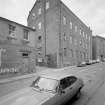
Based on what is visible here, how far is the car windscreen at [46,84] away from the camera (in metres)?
4.26

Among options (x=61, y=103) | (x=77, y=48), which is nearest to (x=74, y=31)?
(x=77, y=48)

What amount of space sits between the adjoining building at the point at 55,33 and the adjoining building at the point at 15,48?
8.30m

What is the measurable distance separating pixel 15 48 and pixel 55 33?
1192 centimetres

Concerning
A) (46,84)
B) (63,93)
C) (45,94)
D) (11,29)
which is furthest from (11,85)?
(11,29)

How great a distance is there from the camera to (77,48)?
29328 mm

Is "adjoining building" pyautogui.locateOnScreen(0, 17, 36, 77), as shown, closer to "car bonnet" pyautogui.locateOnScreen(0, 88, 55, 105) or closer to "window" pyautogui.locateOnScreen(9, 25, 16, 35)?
"window" pyautogui.locateOnScreen(9, 25, 16, 35)

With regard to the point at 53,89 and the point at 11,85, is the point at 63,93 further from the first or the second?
the point at 11,85

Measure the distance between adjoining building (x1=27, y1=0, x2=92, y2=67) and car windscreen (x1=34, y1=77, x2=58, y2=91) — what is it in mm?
16888

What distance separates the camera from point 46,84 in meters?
4.49

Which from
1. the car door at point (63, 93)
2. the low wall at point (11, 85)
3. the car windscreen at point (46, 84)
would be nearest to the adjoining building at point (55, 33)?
the low wall at point (11, 85)

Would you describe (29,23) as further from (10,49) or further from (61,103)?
(61,103)

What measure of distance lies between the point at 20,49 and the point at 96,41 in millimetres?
41323

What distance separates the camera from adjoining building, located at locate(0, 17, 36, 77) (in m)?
11.3

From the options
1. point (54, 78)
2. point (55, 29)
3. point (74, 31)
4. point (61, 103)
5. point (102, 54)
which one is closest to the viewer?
point (61, 103)
